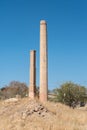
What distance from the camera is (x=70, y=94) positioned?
48.7m

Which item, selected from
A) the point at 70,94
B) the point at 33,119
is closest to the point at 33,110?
the point at 33,119

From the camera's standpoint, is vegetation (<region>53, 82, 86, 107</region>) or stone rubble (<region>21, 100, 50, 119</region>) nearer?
stone rubble (<region>21, 100, 50, 119</region>)

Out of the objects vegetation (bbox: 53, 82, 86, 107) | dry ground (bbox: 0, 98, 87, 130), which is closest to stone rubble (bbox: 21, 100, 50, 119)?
dry ground (bbox: 0, 98, 87, 130)

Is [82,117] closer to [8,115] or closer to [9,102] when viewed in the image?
[8,115]

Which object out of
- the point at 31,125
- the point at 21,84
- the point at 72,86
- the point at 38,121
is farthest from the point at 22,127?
the point at 21,84

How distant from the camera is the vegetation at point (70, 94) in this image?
48406mm

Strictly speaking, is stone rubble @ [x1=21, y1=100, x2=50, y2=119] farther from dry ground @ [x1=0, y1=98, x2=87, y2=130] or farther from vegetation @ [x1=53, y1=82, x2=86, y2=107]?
vegetation @ [x1=53, y1=82, x2=86, y2=107]

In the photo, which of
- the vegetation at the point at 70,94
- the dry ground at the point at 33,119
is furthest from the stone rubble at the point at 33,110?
the vegetation at the point at 70,94

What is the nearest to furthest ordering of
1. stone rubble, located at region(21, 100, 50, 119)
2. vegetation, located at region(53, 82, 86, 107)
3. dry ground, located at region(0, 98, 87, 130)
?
dry ground, located at region(0, 98, 87, 130) < stone rubble, located at region(21, 100, 50, 119) < vegetation, located at region(53, 82, 86, 107)

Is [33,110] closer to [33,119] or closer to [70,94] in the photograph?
[33,119]

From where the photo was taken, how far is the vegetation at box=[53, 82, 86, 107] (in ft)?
159

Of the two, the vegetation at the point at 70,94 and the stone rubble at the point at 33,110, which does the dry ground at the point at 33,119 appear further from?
the vegetation at the point at 70,94

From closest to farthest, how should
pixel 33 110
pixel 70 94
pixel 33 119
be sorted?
pixel 33 119
pixel 33 110
pixel 70 94

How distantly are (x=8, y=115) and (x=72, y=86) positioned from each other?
31480 mm
